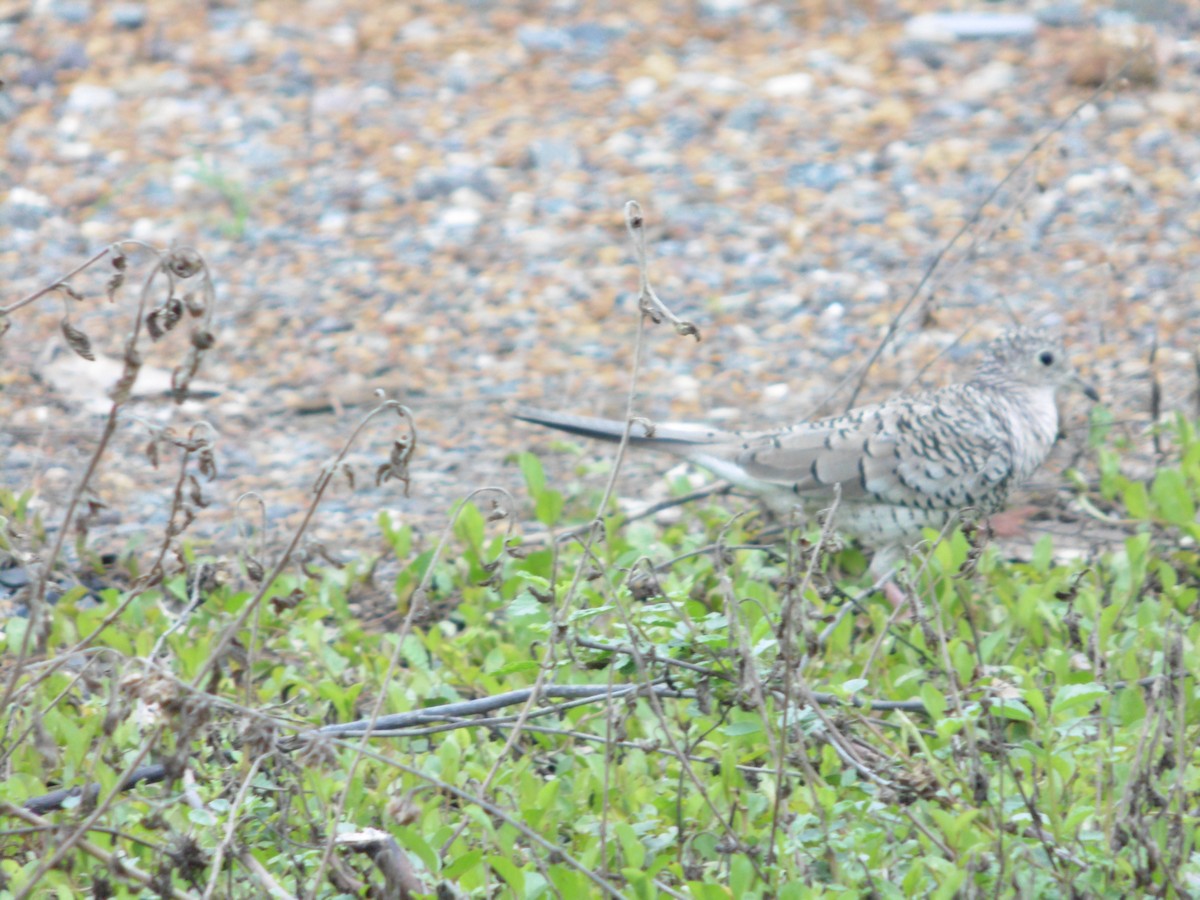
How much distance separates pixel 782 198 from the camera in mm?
6812

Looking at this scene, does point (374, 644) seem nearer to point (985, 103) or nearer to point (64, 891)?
point (64, 891)

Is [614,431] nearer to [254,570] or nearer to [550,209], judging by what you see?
[254,570]

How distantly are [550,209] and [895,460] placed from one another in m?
2.98

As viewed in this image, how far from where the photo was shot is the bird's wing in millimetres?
4328

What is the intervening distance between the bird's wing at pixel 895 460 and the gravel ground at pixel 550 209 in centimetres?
55

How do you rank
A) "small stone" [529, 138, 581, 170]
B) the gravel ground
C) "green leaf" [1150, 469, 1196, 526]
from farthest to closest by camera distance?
"small stone" [529, 138, 581, 170]
the gravel ground
"green leaf" [1150, 469, 1196, 526]

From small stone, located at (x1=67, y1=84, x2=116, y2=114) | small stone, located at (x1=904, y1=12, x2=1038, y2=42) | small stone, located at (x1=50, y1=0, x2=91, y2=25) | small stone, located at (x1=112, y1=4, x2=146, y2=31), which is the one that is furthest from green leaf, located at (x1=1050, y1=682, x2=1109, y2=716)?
small stone, located at (x1=50, y1=0, x2=91, y2=25)

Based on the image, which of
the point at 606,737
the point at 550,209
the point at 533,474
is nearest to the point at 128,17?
the point at 550,209

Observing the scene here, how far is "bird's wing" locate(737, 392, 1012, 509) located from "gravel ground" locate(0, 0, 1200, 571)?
555 millimetres

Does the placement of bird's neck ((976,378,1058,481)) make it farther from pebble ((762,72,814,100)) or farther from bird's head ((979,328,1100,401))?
pebble ((762,72,814,100))

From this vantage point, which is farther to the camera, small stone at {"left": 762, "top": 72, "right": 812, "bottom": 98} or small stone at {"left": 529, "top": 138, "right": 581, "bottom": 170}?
small stone at {"left": 762, "top": 72, "right": 812, "bottom": 98}

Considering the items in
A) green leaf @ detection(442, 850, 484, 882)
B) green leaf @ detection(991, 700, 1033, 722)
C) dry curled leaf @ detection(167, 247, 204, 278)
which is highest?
dry curled leaf @ detection(167, 247, 204, 278)

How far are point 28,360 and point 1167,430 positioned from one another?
172 inches

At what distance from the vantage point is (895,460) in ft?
14.2
